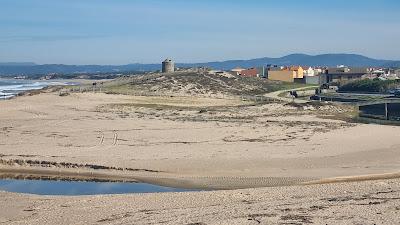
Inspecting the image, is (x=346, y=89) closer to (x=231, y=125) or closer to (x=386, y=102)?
(x=386, y=102)

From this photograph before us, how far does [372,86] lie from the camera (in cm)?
6519

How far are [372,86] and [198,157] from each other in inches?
1829

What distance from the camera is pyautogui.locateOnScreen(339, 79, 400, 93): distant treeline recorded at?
6296 centimetres

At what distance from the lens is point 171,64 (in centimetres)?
8362

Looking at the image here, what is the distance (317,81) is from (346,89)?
20306 millimetres

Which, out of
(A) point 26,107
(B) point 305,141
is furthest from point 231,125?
(A) point 26,107

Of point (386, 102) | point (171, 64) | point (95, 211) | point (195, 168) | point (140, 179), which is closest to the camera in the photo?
point (95, 211)

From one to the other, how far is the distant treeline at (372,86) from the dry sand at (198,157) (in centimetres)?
2242

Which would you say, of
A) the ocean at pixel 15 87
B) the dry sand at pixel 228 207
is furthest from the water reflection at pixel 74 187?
the ocean at pixel 15 87

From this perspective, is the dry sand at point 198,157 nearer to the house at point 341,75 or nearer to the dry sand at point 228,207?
the dry sand at point 228,207

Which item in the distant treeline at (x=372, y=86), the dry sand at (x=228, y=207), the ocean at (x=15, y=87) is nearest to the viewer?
the dry sand at (x=228, y=207)

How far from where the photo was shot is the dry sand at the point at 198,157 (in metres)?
14.4

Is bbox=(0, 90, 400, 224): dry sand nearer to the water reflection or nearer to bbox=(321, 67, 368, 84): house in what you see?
the water reflection

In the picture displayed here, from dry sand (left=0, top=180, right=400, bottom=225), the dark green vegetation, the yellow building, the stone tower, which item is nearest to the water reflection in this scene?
dry sand (left=0, top=180, right=400, bottom=225)
